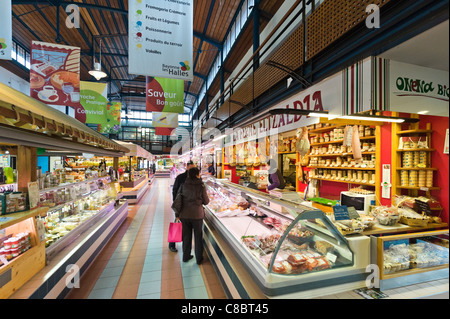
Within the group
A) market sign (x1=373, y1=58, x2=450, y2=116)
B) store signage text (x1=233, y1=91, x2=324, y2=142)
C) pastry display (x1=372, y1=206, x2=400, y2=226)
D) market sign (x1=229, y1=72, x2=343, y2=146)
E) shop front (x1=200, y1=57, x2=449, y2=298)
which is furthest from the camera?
store signage text (x1=233, y1=91, x2=324, y2=142)

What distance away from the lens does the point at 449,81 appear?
2.01 ft

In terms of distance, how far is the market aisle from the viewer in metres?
3.13

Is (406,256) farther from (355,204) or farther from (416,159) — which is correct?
(416,159)

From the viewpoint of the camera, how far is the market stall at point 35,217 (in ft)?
7.11

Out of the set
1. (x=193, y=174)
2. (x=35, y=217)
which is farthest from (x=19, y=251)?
(x=193, y=174)

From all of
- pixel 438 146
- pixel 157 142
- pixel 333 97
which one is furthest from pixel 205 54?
pixel 157 142

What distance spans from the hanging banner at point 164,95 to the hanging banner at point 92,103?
2.42m

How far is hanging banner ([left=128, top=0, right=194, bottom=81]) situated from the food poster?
2632 millimetres

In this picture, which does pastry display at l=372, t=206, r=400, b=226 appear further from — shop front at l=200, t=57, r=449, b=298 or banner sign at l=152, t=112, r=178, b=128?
banner sign at l=152, t=112, r=178, b=128

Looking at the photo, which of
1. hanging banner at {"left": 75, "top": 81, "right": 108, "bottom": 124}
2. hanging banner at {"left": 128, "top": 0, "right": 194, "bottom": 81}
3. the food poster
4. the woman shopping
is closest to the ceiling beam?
hanging banner at {"left": 75, "top": 81, "right": 108, "bottom": 124}

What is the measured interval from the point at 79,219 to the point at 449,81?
530 cm

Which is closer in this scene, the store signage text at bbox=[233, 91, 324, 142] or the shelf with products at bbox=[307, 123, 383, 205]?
the store signage text at bbox=[233, 91, 324, 142]

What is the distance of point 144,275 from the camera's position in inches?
143
